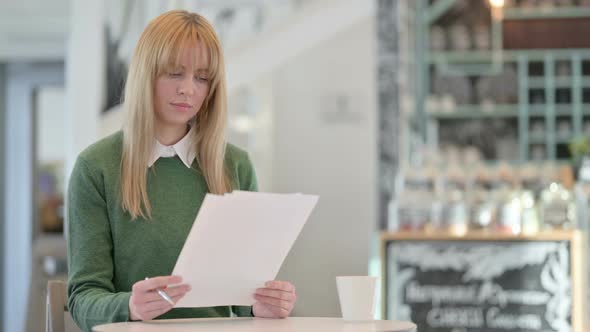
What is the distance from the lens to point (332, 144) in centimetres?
745

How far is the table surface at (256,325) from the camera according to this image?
148cm

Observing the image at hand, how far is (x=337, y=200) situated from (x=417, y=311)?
111 inches

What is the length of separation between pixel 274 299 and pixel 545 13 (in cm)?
881

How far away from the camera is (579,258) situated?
14.3ft

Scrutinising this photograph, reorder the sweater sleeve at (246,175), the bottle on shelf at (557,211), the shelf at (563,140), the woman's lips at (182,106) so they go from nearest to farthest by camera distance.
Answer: the woman's lips at (182,106) → the sweater sleeve at (246,175) → the bottle on shelf at (557,211) → the shelf at (563,140)

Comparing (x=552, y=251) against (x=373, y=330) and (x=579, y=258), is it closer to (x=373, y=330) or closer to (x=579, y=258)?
(x=579, y=258)

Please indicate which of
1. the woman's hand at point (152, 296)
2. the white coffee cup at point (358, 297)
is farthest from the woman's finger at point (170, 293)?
the white coffee cup at point (358, 297)

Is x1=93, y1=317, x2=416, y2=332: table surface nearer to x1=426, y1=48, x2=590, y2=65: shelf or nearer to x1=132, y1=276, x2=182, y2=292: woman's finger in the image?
x1=132, y1=276, x2=182, y2=292: woman's finger

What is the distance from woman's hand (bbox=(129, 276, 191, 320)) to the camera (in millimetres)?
1496

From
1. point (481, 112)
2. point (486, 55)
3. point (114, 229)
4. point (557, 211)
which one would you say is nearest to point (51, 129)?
point (557, 211)

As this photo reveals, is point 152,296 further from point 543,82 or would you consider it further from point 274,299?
point 543,82

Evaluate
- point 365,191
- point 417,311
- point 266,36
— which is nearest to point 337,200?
point 365,191

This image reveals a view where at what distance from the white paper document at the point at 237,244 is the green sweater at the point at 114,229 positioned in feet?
0.65

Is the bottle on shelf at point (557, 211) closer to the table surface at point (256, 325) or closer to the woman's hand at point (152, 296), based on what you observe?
the table surface at point (256, 325)
